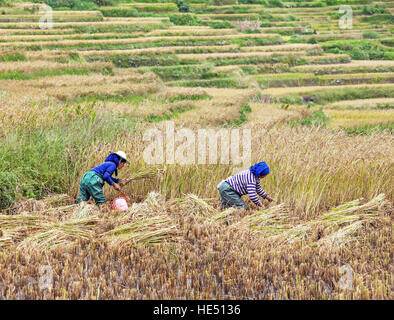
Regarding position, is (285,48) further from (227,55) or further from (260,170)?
(260,170)

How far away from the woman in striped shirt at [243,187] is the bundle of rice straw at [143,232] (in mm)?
1207

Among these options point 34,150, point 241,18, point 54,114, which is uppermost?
point 241,18

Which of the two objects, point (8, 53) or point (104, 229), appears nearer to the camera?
point (104, 229)

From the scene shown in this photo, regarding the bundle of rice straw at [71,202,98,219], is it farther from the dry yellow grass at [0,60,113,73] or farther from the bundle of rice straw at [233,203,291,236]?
the dry yellow grass at [0,60,113,73]

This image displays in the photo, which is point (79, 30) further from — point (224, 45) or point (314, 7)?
point (314, 7)

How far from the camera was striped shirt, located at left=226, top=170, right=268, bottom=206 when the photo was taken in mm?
5488

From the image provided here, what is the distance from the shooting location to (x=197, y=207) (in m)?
5.39

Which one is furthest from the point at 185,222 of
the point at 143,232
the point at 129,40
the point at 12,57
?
the point at 129,40

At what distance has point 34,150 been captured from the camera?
623 cm

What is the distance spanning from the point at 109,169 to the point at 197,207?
1.09m

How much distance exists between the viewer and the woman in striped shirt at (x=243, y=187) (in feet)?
18.0

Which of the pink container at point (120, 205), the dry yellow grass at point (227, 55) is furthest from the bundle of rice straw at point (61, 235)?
the dry yellow grass at point (227, 55)

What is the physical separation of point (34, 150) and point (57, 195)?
78 centimetres

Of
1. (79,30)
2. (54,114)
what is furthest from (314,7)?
(54,114)
